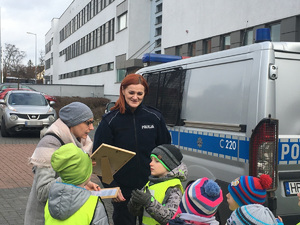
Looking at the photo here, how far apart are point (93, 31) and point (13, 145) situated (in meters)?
31.2

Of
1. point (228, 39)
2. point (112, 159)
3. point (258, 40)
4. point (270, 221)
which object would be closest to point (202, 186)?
point (270, 221)

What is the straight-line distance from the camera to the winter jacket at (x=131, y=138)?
354 cm

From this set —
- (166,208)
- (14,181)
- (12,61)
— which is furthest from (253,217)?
(12,61)

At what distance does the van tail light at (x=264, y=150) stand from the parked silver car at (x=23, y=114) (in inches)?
456

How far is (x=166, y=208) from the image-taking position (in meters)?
2.78

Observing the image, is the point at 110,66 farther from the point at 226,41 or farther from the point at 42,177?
the point at 42,177

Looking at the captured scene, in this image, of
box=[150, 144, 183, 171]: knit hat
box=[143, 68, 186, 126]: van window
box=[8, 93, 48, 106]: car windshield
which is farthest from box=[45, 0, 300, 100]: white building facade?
box=[8, 93, 48, 106]: car windshield

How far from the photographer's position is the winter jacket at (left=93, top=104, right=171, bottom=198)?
3545 mm

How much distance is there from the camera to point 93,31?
4234 centimetres

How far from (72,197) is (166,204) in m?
0.78

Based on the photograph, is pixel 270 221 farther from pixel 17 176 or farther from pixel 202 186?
pixel 17 176

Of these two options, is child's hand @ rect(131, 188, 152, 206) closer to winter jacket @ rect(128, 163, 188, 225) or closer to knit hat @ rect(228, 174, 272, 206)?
winter jacket @ rect(128, 163, 188, 225)

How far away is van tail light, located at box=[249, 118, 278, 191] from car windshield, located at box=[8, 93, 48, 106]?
494 inches

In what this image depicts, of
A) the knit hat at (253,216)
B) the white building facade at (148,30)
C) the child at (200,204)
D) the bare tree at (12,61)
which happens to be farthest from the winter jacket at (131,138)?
the bare tree at (12,61)
